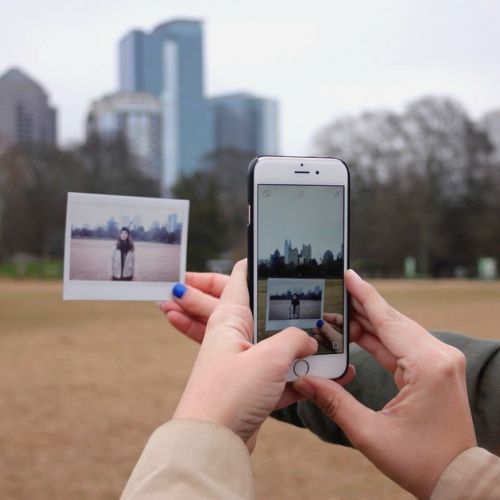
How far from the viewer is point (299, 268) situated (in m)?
1.10

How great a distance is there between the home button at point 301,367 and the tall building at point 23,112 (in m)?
37.0

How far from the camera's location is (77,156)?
34750 millimetres

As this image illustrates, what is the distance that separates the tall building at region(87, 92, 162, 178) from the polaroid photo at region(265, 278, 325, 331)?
1462 inches

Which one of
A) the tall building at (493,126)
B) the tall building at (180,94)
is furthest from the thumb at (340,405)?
the tall building at (180,94)

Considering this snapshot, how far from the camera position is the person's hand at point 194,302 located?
1.46m

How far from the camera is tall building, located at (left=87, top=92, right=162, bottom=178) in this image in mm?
39094

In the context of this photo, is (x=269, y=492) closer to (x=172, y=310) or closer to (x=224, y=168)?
(x=172, y=310)

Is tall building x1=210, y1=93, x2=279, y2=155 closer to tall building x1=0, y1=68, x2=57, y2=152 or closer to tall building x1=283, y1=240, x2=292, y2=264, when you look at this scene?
tall building x1=0, y1=68, x2=57, y2=152

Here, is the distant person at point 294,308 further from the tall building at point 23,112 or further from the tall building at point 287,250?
the tall building at point 23,112

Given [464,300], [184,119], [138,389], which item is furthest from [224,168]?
[138,389]

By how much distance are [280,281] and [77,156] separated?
3496 cm

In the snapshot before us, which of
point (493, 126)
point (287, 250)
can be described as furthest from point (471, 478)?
A: point (493, 126)

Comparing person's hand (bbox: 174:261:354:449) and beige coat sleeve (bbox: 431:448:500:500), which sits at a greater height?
person's hand (bbox: 174:261:354:449)

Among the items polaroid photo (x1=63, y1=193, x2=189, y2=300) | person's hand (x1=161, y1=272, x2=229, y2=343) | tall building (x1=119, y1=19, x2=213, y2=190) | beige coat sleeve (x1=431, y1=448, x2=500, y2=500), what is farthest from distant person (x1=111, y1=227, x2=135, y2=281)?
tall building (x1=119, y1=19, x2=213, y2=190)
